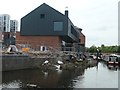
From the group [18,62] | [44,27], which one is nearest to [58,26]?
[44,27]

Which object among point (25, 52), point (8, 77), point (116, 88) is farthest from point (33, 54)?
point (116, 88)

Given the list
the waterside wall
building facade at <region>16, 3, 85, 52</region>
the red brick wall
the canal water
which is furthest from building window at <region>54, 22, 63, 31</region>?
the canal water

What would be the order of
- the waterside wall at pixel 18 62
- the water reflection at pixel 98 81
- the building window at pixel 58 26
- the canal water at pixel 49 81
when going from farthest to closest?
the building window at pixel 58 26
the waterside wall at pixel 18 62
the water reflection at pixel 98 81
the canal water at pixel 49 81

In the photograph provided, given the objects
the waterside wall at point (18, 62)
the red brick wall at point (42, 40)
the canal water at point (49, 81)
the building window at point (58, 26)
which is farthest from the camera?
the red brick wall at point (42, 40)

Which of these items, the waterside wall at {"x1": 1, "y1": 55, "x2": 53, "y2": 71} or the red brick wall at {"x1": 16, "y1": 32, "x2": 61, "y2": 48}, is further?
the red brick wall at {"x1": 16, "y1": 32, "x2": 61, "y2": 48}

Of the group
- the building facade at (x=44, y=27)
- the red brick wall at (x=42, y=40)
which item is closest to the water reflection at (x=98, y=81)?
the red brick wall at (x=42, y=40)

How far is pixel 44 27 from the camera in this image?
58844 millimetres

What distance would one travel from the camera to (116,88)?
85.3 feet

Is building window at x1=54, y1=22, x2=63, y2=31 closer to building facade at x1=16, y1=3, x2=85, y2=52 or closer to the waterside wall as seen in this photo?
building facade at x1=16, y1=3, x2=85, y2=52

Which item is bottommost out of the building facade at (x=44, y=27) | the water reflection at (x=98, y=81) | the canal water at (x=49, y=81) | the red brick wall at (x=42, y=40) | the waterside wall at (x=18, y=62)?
the water reflection at (x=98, y=81)

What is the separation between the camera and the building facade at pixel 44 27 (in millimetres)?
58438

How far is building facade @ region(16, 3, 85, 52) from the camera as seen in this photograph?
58438mm

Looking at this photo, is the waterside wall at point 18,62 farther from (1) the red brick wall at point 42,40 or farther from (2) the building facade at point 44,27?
(2) the building facade at point 44,27

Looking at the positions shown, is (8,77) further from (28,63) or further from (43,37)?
(43,37)
